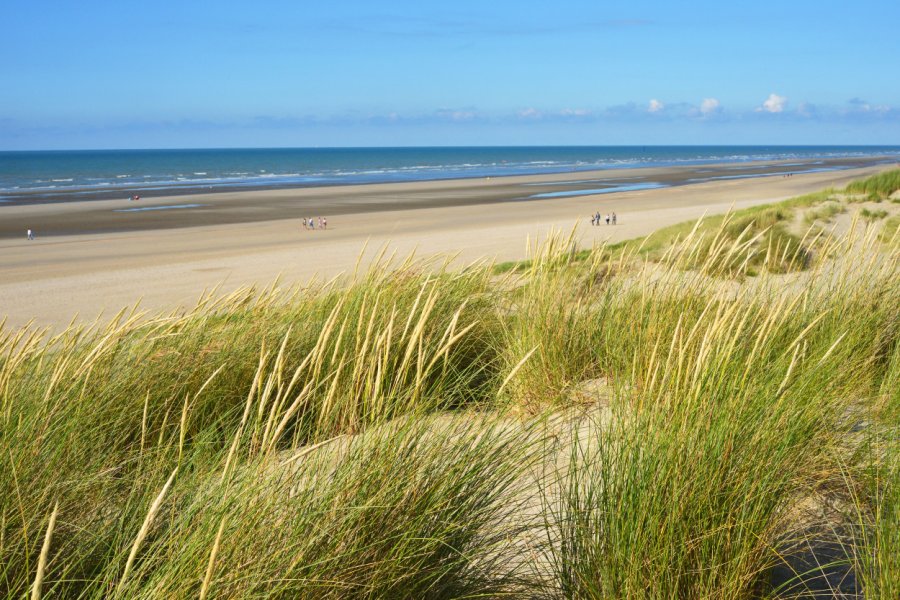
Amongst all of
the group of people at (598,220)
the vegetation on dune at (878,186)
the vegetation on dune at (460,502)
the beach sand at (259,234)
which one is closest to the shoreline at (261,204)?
the beach sand at (259,234)

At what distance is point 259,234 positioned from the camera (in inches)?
1045

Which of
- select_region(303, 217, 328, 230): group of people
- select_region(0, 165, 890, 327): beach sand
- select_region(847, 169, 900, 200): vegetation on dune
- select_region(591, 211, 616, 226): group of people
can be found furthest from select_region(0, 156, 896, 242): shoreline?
select_region(847, 169, 900, 200): vegetation on dune

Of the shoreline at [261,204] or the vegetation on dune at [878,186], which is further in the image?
the shoreline at [261,204]

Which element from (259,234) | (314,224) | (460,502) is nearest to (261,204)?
(314,224)

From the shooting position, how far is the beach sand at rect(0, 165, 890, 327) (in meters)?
15.4

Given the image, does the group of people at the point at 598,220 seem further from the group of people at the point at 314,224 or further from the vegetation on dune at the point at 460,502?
the vegetation on dune at the point at 460,502

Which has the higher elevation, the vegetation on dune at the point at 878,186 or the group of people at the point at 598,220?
the vegetation on dune at the point at 878,186

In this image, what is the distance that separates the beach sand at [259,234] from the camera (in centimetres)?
1540

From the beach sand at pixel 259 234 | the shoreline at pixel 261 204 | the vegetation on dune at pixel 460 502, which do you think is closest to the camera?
the vegetation on dune at pixel 460 502

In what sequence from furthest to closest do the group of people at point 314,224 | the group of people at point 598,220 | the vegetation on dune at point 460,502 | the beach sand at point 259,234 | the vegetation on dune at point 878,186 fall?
the group of people at point 314,224 → the group of people at point 598,220 → the vegetation on dune at point 878,186 → the beach sand at point 259,234 → the vegetation on dune at point 460,502

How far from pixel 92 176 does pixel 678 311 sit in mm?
76914

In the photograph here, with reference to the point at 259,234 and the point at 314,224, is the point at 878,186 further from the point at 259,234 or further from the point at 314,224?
the point at 259,234

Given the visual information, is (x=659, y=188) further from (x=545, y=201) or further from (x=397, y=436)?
(x=397, y=436)

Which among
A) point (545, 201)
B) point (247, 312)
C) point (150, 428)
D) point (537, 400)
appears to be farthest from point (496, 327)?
point (545, 201)
